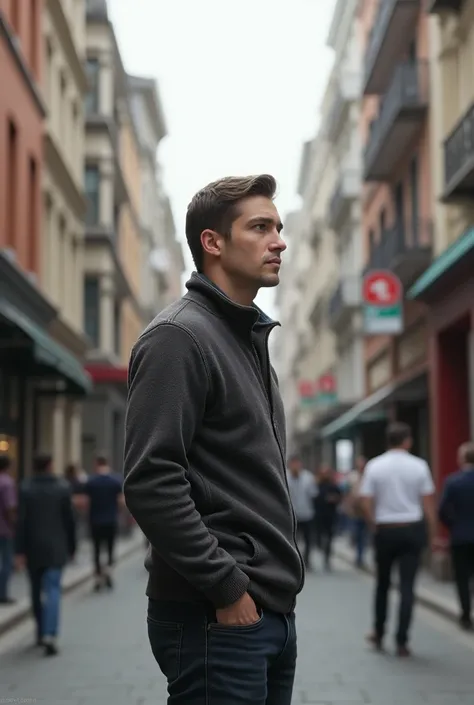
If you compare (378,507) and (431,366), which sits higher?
(431,366)

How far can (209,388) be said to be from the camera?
3.12 metres

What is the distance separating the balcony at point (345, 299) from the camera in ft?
144

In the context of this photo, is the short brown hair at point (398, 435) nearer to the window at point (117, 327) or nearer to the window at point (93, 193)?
the window at point (93, 193)

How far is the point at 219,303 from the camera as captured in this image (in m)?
3.29

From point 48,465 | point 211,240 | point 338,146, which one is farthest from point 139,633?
point 338,146

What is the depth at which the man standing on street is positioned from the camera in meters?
2.99

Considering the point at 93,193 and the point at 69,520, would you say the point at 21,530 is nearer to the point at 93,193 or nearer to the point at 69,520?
the point at 69,520

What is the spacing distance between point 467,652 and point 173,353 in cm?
879

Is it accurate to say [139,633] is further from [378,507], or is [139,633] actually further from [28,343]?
[28,343]

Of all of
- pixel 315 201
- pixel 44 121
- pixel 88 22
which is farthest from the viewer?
pixel 315 201

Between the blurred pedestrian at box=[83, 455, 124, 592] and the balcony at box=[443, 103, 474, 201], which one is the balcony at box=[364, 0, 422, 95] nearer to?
the balcony at box=[443, 103, 474, 201]

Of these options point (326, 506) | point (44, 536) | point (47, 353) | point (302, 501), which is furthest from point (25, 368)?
point (44, 536)

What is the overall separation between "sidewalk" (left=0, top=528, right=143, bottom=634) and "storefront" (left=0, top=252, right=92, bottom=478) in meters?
2.26

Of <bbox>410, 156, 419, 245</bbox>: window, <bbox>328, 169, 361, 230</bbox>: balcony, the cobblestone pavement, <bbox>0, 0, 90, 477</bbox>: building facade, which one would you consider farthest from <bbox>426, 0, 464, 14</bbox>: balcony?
<bbox>328, 169, 361, 230</bbox>: balcony
